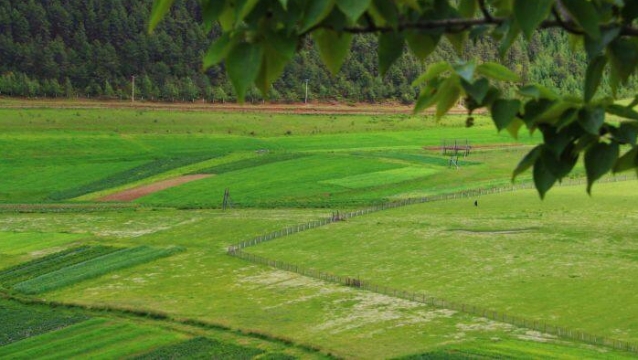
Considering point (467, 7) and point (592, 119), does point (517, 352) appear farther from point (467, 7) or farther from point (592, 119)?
point (592, 119)

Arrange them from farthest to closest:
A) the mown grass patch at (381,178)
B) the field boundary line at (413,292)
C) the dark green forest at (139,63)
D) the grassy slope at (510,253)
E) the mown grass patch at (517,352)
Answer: the dark green forest at (139,63), the mown grass patch at (381,178), the grassy slope at (510,253), the field boundary line at (413,292), the mown grass patch at (517,352)

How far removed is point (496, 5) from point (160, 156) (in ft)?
306

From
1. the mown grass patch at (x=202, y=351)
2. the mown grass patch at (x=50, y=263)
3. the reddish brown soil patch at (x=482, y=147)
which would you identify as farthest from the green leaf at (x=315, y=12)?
the reddish brown soil patch at (x=482, y=147)

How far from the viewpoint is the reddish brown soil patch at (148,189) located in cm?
7738

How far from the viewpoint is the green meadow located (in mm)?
37938

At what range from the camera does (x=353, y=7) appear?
328cm

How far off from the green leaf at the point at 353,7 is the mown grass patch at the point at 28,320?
38032 millimetres

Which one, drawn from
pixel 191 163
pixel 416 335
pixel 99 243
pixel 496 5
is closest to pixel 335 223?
pixel 99 243

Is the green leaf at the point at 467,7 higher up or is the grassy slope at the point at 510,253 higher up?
the green leaf at the point at 467,7

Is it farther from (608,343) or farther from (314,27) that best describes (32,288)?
(314,27)

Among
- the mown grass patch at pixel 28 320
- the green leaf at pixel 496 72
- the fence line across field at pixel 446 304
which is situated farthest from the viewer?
the mown grass patch at pixel 28 320

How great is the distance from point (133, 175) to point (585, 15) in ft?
279

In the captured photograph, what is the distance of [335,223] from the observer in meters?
61.9

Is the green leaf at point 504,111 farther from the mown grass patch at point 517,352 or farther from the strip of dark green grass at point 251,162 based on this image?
the strip of dark green grass at point 251,162
